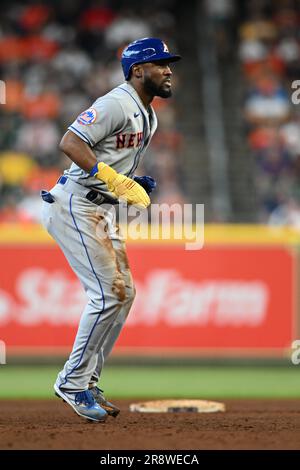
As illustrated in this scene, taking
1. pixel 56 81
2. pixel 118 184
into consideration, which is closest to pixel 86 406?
pixel 118 184

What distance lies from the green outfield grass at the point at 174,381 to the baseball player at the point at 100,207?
2.79m

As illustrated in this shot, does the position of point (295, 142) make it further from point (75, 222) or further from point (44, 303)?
point (75, 222)

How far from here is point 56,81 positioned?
1500cm

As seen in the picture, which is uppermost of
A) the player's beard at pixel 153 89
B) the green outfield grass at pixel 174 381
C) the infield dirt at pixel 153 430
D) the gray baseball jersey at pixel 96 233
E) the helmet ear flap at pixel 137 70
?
the helmet ear flap at pixel 137 70

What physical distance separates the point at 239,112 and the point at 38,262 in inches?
201

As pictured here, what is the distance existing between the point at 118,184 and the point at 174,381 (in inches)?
192

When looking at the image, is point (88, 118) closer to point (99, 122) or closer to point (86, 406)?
point (99, 122)

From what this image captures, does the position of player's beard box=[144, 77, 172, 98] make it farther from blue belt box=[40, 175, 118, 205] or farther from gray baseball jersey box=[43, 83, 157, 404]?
blue belt box=[40, 175, 118, 205]

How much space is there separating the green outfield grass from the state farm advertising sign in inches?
12.9

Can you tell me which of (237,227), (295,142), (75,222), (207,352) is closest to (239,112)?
(295,142)

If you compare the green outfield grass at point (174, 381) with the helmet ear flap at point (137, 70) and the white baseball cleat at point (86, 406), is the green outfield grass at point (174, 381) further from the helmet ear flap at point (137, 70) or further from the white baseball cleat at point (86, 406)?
Answer: the helmet ear flap at point (137, 70)

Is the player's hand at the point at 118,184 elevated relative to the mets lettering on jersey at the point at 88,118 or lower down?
lower down

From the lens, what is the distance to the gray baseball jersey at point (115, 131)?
18.6ft

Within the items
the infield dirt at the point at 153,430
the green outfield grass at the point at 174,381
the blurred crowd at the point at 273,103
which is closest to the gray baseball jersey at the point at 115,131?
the infield dirt at the point at 153,430
